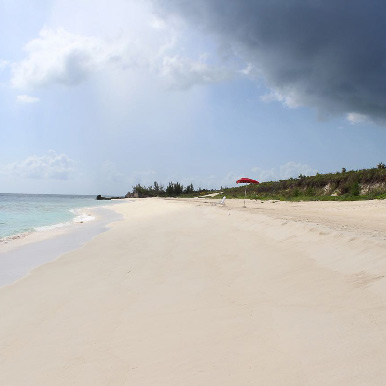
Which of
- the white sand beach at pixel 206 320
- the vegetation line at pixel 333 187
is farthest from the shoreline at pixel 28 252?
the vegetation line at pixel 333 187

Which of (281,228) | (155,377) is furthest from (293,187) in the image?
(155,377)

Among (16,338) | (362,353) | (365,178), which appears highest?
(365,178)

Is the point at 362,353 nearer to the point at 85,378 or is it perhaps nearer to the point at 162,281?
the point at 85,378

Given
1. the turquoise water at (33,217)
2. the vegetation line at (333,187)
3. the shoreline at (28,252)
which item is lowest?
the shoreline at (28,252)

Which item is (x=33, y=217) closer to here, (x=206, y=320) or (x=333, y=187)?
(x=206, y=320)

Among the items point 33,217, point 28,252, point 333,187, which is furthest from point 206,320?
point 333,187

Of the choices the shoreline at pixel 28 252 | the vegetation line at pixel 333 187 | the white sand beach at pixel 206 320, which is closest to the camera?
the white sand beach at pixel 206 320

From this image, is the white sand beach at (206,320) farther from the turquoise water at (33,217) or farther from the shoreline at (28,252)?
the turquoise water at (33,217)

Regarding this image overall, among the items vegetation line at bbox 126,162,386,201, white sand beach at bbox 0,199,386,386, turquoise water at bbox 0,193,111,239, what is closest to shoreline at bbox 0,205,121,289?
white sand beach at bbox 0,199,386,386

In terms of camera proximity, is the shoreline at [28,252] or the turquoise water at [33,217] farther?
the turquoise water at [33,217]

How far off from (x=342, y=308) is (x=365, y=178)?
84.6ft

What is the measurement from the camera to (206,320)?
3141 mm

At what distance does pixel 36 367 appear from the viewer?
2475mm

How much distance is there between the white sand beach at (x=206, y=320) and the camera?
2244 millimetres
